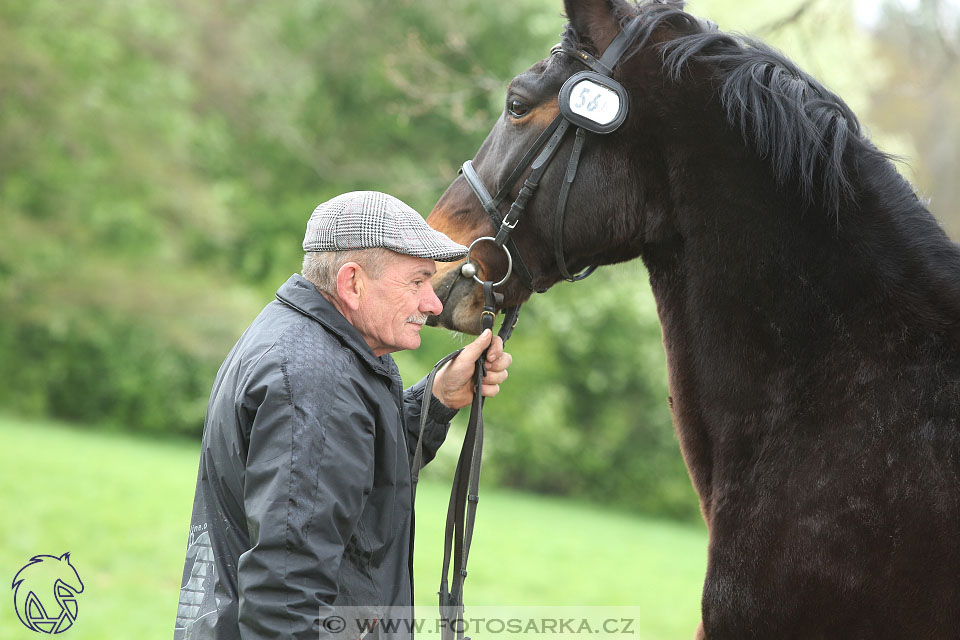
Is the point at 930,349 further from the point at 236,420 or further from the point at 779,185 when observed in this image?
the point at 236,420

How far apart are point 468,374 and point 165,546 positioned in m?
7.31

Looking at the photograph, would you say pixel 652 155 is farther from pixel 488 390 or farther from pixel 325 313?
pixel 325 313

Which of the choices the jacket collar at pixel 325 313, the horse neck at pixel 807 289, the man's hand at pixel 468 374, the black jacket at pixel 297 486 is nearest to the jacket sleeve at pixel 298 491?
the black jacket at pixel 297 486

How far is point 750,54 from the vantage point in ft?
8.18

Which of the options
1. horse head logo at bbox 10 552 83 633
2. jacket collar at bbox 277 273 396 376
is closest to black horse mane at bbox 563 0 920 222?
jacket collar at bbox 277 273 396 376

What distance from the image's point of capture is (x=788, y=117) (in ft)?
7.76

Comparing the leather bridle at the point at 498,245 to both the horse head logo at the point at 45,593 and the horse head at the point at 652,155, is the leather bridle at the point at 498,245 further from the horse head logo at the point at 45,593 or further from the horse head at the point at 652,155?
the horse head logo at the point at 45,593

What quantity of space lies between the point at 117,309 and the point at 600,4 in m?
17.7

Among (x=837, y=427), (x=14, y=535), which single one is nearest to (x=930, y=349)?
(x=837, y=427)

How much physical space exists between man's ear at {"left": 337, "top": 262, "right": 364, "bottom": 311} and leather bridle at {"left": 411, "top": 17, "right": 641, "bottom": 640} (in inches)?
16.8

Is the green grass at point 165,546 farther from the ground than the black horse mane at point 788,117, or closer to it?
closer to it

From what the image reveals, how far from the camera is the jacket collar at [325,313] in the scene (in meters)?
2.22

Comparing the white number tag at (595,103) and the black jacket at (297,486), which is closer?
the black jacket at (297,486)

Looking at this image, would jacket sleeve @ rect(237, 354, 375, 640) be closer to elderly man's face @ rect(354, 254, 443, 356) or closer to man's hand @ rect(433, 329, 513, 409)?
elderly man's face @ rect(354, 254, 443, 356)
